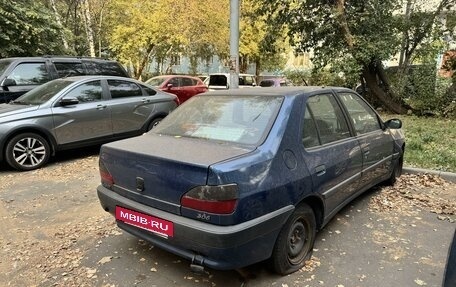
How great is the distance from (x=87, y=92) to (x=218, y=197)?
5.38m

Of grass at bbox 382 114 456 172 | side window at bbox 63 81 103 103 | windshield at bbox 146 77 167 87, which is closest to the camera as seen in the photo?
grass at bbox 382 114 456 172

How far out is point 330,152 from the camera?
3609 millimetres

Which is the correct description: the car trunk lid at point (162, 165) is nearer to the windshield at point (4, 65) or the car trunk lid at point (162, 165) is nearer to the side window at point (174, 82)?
the windshield at point (4, 65)

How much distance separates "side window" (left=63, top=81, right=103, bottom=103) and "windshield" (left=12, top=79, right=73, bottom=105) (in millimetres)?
209

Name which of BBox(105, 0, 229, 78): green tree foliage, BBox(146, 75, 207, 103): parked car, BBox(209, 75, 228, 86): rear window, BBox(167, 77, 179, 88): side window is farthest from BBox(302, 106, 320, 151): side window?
BBox(105, 0, 229, 78): green tree foliage

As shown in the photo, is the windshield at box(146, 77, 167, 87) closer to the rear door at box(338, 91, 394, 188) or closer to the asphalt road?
the asphalt road

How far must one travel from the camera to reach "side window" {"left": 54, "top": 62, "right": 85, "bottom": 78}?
8.80 metres

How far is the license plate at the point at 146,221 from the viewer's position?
286 centimetres

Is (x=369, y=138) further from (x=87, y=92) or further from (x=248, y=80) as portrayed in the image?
(x=248, y=80)

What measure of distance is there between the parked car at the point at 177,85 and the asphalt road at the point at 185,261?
8904mm

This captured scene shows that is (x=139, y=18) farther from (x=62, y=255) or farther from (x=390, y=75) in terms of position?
(x=62, y=255)

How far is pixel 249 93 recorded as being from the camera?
3.76 m

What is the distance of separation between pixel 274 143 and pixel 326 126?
0.95m

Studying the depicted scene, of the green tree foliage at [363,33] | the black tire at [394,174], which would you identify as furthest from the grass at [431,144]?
the green tree foliage at [363,33]
